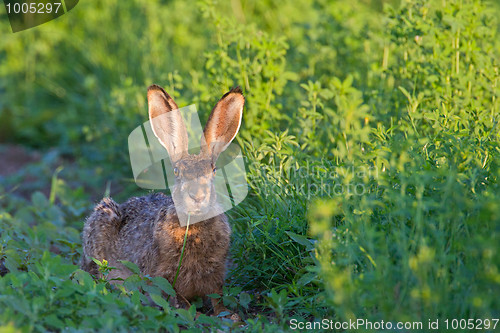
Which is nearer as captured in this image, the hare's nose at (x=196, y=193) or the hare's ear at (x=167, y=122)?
the hare's nose at (x=196, y=193)

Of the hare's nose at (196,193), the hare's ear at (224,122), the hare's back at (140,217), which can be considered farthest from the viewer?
the hare's back at (140,217)

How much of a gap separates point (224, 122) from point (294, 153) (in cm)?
57

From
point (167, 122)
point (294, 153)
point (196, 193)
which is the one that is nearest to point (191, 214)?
point (196, 193)

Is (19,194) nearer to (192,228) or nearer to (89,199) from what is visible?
(89,199)

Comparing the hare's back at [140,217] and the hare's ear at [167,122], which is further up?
the hare's ear at [167,122]

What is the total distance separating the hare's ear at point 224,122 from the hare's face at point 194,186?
16 cm

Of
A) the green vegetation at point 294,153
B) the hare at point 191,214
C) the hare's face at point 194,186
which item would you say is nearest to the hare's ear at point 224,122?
the hare at point 191,214

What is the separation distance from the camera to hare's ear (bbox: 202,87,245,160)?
472 centimetres

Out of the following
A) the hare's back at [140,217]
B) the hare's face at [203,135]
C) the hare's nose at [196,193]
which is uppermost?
the hare's face at [203,135]

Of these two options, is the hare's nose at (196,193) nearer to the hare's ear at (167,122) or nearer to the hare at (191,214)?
the hare at (191,214)

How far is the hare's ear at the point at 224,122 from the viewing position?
15.5 ft

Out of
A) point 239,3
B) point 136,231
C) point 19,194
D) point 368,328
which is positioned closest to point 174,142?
point 136,231

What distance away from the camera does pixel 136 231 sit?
5.23m

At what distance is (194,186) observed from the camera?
4363mm
